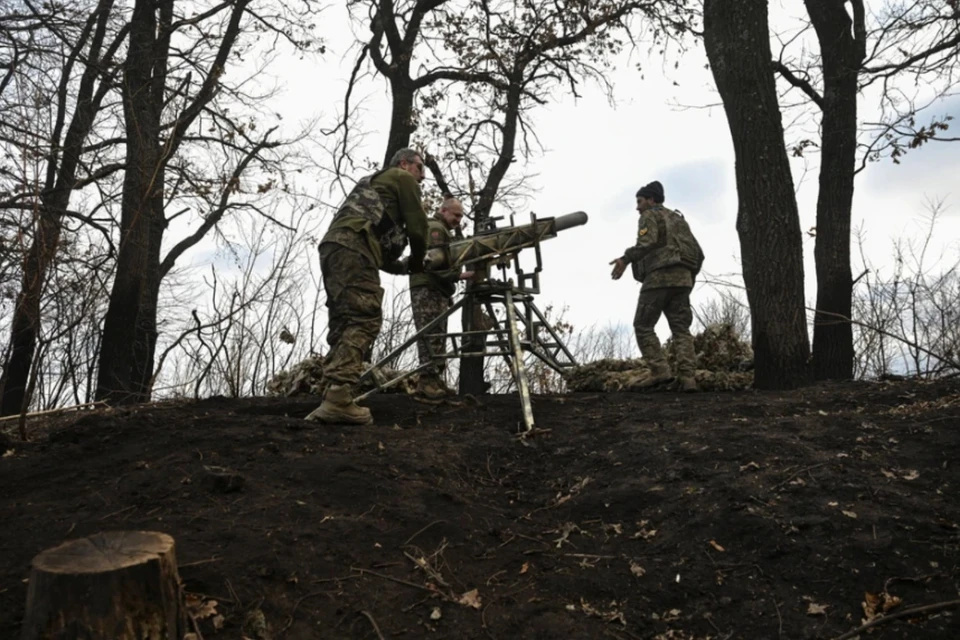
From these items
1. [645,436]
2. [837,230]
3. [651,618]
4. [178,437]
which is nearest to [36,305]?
[178,437]

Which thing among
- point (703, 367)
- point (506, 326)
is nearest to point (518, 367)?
point (506, 326)

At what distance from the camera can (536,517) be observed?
452cm

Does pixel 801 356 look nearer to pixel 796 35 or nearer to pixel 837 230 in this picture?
pixel 837 230

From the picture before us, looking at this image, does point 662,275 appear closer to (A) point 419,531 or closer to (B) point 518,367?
(B) point 518,367

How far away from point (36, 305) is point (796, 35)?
921 centimetres

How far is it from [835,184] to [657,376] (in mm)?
3633

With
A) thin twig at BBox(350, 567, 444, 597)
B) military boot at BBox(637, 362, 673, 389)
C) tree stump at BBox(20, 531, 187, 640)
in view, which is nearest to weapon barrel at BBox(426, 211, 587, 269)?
military boot at BBox(637, 362, 673, 389)

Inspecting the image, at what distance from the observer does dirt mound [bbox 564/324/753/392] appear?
8.34 metres

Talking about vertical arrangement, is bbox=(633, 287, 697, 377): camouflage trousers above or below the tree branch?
below

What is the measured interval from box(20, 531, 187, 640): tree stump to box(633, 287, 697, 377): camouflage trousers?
556cm

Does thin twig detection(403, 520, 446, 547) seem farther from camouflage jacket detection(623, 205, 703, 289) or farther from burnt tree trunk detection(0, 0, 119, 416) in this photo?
burnt tree trunk detection(0, 0, 119, 416)

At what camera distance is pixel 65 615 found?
2840 mm

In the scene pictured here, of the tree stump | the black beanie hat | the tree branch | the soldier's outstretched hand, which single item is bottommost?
the tree stump

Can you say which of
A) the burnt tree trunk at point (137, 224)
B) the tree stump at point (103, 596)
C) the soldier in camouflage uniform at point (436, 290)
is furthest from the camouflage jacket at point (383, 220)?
the burnt tree trunk at point (137, 224)
